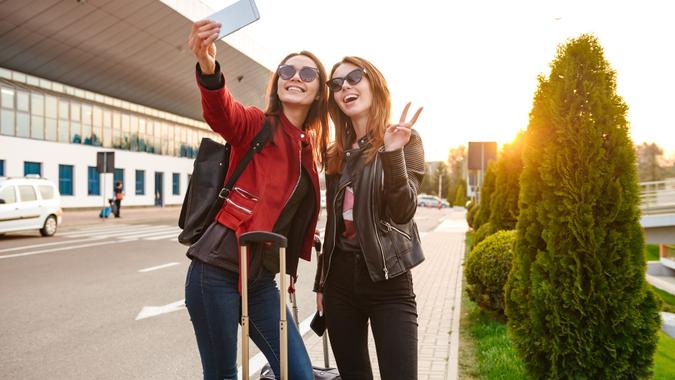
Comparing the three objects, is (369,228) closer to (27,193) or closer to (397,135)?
(397,135)

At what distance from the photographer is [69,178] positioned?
39.5 m

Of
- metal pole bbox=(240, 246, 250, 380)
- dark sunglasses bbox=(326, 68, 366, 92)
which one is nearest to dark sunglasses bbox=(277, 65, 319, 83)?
dark sunglasses bbox=(326, 68, 366, 92)

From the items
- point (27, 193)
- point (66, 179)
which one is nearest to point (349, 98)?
point (27, 193)

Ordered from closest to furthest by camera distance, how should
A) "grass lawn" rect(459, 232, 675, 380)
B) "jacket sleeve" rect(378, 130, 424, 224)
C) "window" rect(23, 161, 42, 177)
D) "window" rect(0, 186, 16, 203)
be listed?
"jacket sleeve" rect(378, 130, 424, 224), "grass lawn" rect(459, 232, 675, 380), "window" rect(0, 186, 16, 203), "window" rect(23, 161, 42, 177)

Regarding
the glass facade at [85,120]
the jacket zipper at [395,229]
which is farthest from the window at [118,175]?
the jacket zipper at [395,229]

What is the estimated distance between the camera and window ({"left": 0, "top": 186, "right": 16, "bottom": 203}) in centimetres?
1684

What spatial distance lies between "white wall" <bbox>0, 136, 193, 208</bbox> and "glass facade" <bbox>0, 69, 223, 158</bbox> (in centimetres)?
58

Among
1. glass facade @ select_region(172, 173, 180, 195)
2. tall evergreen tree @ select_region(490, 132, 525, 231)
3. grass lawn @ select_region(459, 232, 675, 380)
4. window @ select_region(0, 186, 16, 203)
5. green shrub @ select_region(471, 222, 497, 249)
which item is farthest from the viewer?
glass facade @ select_region(172, 173, 180, 195)

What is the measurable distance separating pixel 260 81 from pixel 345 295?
4960 cm

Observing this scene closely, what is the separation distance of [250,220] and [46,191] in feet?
62.0

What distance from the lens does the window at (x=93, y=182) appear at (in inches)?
1614

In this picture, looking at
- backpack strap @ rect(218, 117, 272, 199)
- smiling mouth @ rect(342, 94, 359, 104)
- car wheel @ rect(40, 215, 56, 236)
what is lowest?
car wheel @ rect(40, 215, 56, 236)

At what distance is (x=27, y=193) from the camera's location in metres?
17.9

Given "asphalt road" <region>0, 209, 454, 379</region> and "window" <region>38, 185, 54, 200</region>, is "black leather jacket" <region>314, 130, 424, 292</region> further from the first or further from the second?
"window" <region>38, 185, 54, 200</region>
